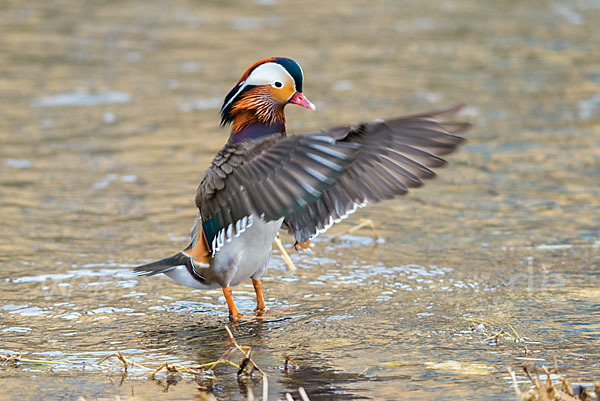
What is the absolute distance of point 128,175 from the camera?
9281mm

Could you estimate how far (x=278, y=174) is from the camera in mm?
4699

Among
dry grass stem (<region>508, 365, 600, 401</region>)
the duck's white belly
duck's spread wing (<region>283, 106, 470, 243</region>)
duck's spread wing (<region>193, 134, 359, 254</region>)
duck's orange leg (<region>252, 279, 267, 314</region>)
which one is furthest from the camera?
duck's orange leg (<region>252, 279, 267, 314</region>)

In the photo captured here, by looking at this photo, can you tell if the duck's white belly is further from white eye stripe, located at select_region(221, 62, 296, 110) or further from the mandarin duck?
white eye stripe, located at select_region(221, 62, 296, 110)

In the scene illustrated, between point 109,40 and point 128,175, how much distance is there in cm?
640

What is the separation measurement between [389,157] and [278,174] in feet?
2.51

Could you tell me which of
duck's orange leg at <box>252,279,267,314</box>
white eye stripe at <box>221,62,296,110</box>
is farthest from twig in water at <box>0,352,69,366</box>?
white eye stripe at <box>221,62,296,110</box>

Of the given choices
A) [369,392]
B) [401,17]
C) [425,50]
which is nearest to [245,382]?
[369,392]

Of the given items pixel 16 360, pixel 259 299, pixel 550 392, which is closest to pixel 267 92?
pixel 259 299

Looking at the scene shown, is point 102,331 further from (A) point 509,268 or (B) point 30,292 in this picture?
(A) point 509,268

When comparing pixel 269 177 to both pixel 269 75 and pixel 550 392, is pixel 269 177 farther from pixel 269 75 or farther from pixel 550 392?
pixel 550 392

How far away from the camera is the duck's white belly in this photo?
546cm

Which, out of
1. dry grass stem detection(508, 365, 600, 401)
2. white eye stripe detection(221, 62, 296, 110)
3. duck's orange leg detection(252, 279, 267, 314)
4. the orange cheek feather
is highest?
white eye stripe detection(221, 62, 296, 110)

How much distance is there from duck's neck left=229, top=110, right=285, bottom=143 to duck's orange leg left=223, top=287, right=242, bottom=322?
89 cm

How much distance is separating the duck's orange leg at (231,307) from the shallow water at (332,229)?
166 mm
